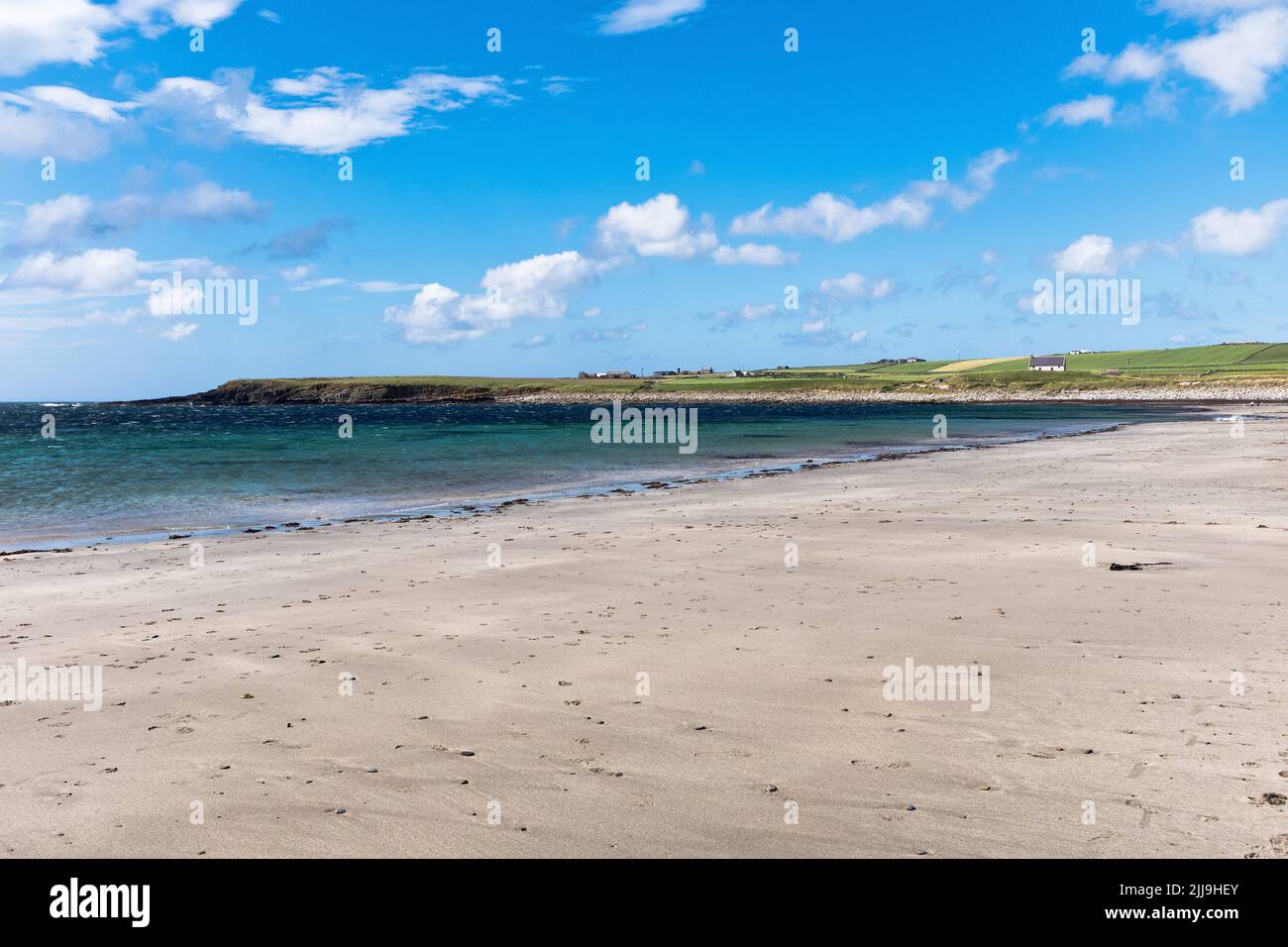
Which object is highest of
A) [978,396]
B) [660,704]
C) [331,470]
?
[978,396]

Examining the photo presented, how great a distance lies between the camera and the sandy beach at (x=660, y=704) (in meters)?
5.91

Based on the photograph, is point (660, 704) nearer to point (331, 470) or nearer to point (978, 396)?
point (331, 470)

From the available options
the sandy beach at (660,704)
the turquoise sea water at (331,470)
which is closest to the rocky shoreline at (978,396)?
the turquoise sea water at (331,470)

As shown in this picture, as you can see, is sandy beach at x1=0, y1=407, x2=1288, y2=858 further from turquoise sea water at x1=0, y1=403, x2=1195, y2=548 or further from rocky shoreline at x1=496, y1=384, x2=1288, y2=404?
rocky shoreline at x1=496, y1=384, x2=1288, y2=404

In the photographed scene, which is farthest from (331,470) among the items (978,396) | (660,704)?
(978,396)

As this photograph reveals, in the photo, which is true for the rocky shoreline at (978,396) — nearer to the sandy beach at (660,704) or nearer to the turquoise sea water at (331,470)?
the turquoise sea water at (331,470)

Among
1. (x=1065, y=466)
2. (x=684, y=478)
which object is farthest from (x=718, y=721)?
(x=1065, y=466)

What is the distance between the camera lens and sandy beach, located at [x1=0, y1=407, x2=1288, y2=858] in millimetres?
5910

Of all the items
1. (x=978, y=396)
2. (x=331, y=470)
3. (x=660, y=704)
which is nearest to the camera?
(x=660, y=704)

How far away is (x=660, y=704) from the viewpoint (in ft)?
27.4

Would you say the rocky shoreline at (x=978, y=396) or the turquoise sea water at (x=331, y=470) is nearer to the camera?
the turquoise sea water at (x=331, y=470)

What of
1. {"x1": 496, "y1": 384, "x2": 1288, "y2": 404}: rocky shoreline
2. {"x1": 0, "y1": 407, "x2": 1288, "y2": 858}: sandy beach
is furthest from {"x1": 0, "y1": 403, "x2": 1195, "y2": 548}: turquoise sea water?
{"x1": 496, "y1": 384, "x2": 1288, "y2": 404}: rocky shoreline

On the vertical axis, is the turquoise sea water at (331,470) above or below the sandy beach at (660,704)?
above
